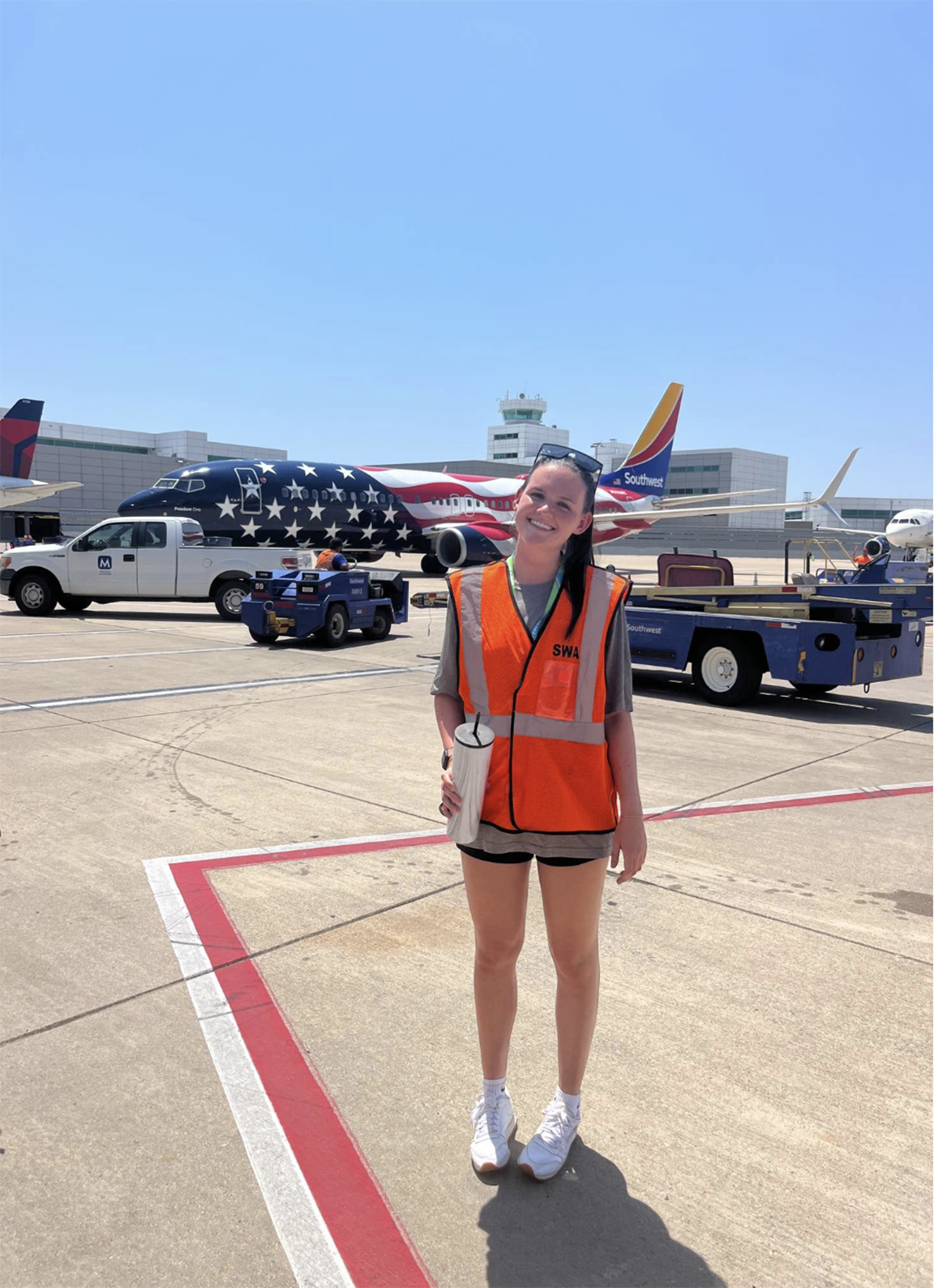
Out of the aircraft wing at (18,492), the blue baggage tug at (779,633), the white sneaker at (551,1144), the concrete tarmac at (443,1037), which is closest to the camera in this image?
the concrete tarmac at (443,1037)

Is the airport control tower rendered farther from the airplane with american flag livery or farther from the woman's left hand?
the woman's left hand

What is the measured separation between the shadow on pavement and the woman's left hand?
0.89m

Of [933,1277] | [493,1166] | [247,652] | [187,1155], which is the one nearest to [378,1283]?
[493,1166]

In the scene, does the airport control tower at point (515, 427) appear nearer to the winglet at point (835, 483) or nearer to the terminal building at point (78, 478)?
the terminal building at point (78, 478)

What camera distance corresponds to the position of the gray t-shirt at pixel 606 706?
259 cm

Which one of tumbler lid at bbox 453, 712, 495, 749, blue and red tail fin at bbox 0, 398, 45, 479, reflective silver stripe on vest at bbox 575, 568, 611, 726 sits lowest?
tumbler lid at bbox 453, 712, 495, 749

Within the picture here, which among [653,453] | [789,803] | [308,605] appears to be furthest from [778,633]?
[653,453]

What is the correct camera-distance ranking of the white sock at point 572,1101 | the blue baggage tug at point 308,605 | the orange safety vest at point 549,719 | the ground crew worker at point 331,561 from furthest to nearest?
the ground crew worker at point 331,561 → the blue baggage tug at point 308,605 → the white sock at point 572,1101 → the orange safety vest at point 549,719

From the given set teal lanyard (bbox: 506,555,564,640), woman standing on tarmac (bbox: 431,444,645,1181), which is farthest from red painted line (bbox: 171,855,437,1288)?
teal lanyard (bbox: 506,555,564,640)

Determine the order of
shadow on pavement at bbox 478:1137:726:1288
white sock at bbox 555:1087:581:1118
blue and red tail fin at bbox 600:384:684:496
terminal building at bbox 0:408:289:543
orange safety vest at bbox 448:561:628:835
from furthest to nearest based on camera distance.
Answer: terminal building at bbox 0:408:289:543 → blue and red tail fin at bbox 600:384:684:496 → white sock at bbox 555:1087:581:1118 → orange safety vest at bbox 448:561:628:835 → shadow on pavement at bbox 478:1137:726:1288

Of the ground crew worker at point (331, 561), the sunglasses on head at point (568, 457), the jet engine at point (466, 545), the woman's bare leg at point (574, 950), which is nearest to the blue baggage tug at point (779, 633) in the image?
the ground crew worker at point (331, 561)

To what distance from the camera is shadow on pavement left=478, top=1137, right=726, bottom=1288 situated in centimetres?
234

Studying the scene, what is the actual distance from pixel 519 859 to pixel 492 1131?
84 cm

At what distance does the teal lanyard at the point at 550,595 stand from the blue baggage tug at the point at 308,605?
11890mm
